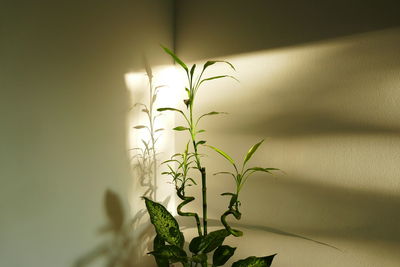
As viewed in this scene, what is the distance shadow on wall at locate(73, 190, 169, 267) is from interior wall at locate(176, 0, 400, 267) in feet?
1.23

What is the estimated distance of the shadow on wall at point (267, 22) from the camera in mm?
1281

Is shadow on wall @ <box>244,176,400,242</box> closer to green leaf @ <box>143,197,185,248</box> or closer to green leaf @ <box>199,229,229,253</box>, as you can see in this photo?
green leaf @ <box>199,229,229,253</box>

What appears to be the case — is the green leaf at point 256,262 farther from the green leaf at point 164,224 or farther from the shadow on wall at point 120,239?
the shadow on wall at point 120,239

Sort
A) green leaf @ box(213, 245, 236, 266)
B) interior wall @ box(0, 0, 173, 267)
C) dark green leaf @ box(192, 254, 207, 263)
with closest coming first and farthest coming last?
interior wall @ box(0, 0, 173, 267)
dark green leaf @ box(192, 254, 207, 263)
green leaf @ box(213, 245, 236, 266)

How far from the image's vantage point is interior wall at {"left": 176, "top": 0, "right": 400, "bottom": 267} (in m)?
1.26

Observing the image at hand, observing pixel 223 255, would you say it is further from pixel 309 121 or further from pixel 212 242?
pixel 309 121

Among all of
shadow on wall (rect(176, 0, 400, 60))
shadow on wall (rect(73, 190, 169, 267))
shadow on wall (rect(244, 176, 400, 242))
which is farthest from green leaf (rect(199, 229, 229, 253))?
shadow on wall (rect(176, 0, 400, 60))

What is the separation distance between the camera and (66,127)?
4.12 ft

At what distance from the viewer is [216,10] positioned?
1.63 meters

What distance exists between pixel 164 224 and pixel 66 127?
21.7 inches

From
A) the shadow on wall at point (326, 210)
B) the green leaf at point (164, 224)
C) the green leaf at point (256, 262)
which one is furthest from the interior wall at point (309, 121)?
the green leaf at point (164, 224)


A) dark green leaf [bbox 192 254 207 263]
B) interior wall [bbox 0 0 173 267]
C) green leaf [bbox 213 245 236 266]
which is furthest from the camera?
green leaf [bbox 213 245 236 266]

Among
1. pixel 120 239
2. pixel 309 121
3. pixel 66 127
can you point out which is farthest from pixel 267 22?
pixel 120 239

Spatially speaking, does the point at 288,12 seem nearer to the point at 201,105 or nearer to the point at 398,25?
the point at 398,25
